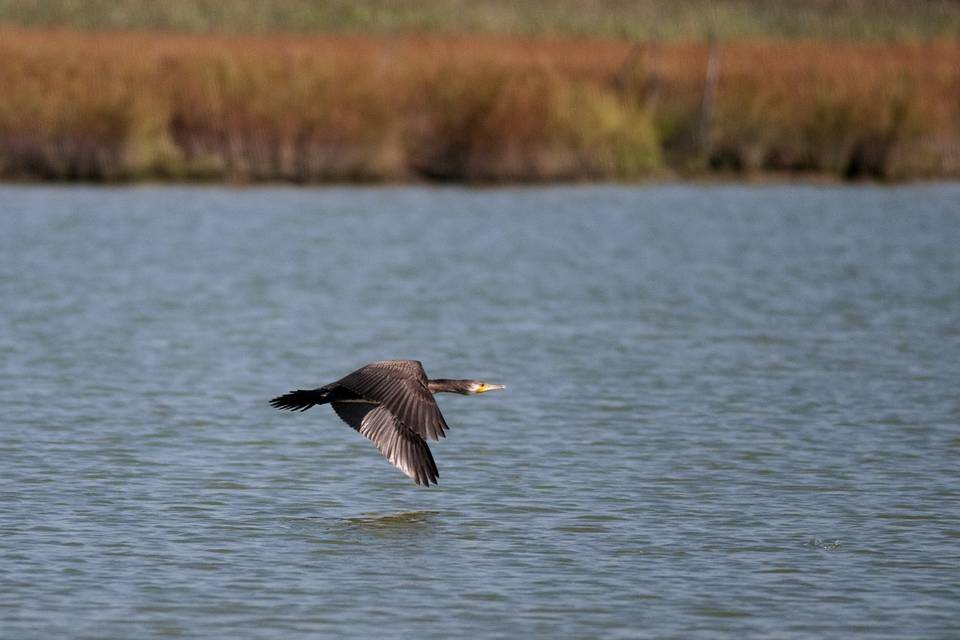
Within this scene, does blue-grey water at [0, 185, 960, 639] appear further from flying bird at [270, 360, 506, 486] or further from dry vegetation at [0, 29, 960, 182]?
dry vegetation at [0, 29, 960, 182]

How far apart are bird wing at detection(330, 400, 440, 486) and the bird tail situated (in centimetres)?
12

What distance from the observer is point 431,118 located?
20.5 m

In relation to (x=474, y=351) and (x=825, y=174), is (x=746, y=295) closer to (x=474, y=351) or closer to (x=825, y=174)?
(x=474, y=351)

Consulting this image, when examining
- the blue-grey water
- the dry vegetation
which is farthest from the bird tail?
the dry vegetation

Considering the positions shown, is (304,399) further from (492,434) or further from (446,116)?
(446,116)

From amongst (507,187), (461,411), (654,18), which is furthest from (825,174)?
(654,18)

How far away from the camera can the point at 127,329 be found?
12.4 m

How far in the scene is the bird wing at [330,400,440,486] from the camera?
23.3 ft

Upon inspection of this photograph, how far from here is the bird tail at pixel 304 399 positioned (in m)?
7.38

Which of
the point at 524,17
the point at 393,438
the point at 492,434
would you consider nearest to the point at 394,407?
the point at 393,438

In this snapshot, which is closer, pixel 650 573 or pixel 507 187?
pixel 650 573

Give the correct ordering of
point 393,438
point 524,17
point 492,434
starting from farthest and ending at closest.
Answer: point 524,17 < point 492,434 < point 393,438

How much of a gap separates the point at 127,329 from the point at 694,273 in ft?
17.3

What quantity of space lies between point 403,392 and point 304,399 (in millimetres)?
684
